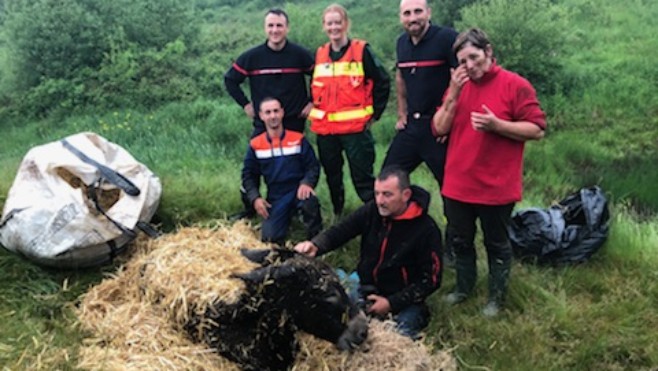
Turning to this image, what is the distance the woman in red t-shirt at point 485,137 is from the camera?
3.71m

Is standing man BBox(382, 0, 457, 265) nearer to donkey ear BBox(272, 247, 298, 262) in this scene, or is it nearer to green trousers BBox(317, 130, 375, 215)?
green trousers BBox(317, 130, 375, 215)

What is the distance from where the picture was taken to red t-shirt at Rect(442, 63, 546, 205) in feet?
12.3

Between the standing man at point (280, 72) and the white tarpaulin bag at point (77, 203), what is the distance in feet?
3.49

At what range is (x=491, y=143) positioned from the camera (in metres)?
3.84

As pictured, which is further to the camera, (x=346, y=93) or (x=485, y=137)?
(x=346, y=93)

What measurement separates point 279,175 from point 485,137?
1.81m

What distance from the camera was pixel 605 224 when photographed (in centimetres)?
506

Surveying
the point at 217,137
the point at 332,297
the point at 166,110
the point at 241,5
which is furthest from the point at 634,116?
the point at 241,5

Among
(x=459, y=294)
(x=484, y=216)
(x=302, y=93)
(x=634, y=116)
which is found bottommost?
(x=634, y=116)

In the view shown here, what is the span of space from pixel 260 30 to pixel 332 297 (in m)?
18.3

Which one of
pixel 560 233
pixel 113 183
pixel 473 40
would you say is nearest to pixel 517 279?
pixel 560 233

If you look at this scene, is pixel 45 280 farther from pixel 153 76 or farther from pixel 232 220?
pixel 153 76

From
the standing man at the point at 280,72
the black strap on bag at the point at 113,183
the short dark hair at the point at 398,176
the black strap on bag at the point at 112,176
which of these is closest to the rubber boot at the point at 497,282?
the short dark hair at the point at 398,176

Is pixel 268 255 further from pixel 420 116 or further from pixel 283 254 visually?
pixel 420 116
